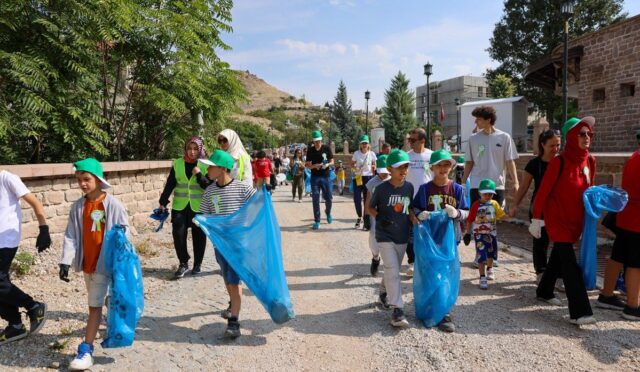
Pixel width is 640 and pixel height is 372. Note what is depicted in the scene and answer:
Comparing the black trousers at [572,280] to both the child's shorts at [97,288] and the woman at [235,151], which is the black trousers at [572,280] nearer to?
the woman at [235,151]

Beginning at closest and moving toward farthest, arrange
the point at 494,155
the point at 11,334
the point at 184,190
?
1. the point at 11,334
2. the point at 494,155
3. the point at 184,190

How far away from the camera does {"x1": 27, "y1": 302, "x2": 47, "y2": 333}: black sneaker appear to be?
12.6ft

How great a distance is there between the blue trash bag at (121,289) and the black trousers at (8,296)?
0.98 m

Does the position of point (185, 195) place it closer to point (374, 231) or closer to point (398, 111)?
point (374, 231)

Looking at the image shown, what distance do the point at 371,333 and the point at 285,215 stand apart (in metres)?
7.92

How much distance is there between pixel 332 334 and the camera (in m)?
3.96

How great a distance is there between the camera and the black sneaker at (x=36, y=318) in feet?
12.6

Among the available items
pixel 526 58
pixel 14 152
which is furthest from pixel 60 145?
pixel 526 58

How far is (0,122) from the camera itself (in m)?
6.20

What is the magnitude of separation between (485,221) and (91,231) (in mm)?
4174

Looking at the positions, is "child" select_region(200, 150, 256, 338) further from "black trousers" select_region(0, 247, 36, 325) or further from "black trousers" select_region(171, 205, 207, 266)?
"black trousers" select_region(171, 205, 207, 266)

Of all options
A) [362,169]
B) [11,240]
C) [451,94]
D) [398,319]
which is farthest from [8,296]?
[451,94]

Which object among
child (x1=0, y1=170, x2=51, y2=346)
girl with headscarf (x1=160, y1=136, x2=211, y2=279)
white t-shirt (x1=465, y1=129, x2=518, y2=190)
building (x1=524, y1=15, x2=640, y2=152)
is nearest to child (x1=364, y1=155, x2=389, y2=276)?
white t-shirt (x1=465, y1=129, x2=518, y2=190)

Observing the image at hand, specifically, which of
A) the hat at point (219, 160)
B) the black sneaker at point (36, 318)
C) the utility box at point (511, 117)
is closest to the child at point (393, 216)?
the hat at point (219, 160)
